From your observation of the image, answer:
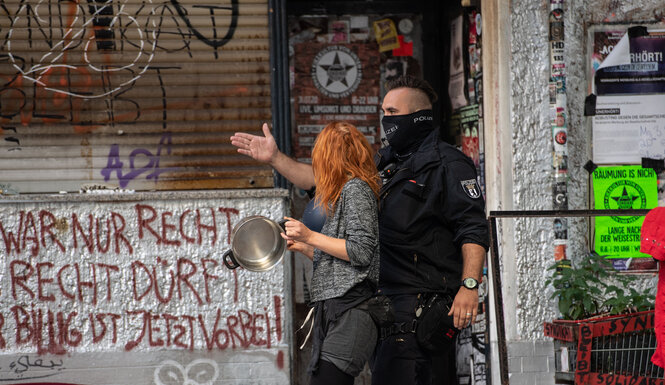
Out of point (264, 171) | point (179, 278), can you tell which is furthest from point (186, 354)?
point (264, 171)

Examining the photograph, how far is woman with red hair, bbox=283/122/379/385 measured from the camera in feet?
11.6

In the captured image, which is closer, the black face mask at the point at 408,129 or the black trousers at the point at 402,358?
the black trousers at the point at 402,358

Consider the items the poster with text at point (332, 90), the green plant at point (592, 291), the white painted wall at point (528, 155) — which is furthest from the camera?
the poster with text at point (332, 90)

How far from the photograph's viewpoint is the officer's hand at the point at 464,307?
3.63m

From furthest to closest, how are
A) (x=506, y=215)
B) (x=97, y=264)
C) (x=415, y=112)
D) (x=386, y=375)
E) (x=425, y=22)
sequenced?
A: 1. (x=425, y=22)
2. (x=97, y=264)
3. (x=506, y=215)
4. (x=415, y=112)
5. (x=386, y=375)

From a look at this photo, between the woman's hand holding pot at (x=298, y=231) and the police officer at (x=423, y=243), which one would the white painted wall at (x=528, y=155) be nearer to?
the police officer at (x=423, y=243)

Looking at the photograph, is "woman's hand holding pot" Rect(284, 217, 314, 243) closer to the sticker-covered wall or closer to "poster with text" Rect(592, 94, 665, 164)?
the sticker-covered wall

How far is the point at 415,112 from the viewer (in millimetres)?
3961

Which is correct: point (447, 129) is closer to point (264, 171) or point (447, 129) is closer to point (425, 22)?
point (425, 22)

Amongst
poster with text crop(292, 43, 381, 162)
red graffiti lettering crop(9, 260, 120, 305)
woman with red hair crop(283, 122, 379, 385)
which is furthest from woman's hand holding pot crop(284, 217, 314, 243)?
poster with text crop(292, 43, 381, 162)

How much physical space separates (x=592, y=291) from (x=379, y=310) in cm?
211

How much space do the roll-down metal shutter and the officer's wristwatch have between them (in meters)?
2.50

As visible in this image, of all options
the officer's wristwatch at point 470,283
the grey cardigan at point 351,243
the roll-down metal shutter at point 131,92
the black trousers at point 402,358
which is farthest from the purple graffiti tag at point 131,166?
the officer's wristwatch at point 470,283

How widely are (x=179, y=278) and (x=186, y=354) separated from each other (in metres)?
0.50
